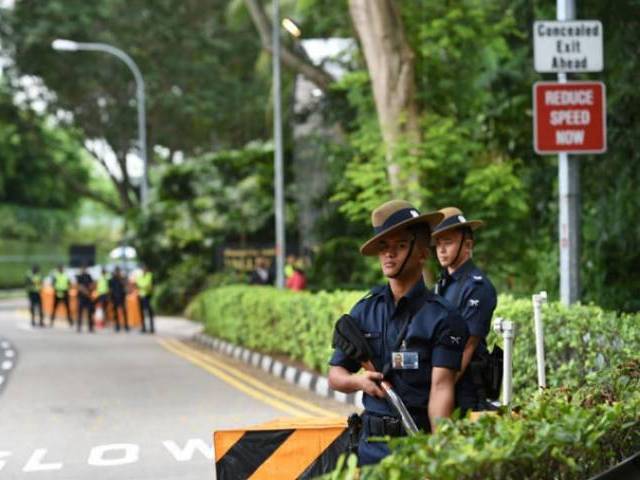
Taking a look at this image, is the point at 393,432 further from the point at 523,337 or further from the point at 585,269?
the point at 585,269

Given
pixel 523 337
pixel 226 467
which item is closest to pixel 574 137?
pixel 523 337

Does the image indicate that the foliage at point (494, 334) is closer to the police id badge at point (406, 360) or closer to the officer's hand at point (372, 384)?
the police id badge at point (406, 360)

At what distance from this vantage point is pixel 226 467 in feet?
20.4

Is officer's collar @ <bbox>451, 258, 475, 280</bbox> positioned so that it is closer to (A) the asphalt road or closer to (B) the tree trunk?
(A) the asphalt road

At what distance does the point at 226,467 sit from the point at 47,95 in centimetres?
4233

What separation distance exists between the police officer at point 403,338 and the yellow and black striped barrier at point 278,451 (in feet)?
2.57

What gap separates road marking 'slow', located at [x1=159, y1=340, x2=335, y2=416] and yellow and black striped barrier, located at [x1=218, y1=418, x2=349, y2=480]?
26.0ft

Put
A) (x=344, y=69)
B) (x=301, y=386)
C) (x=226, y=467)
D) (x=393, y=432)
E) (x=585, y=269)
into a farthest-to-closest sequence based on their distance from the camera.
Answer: (x=344, y=69) < (x=585, y=269) < (x=301, y=386) < (x=226, y=467) < (x=393, y=432)

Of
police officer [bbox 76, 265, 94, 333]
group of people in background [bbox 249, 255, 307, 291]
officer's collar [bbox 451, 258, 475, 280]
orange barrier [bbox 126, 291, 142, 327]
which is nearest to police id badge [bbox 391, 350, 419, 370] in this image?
→ officer's collar [bbox 451, 258, 475, 280]

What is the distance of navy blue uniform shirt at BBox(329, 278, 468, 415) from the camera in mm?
5164

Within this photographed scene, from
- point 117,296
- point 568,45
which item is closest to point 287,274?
point 117,296

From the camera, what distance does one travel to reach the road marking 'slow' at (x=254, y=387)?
48.2ft

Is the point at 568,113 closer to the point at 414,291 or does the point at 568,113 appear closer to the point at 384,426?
the point at 414,291

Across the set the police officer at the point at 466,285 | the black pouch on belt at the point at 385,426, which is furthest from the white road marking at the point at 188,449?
the black pouch on belt at the point at 385,426
